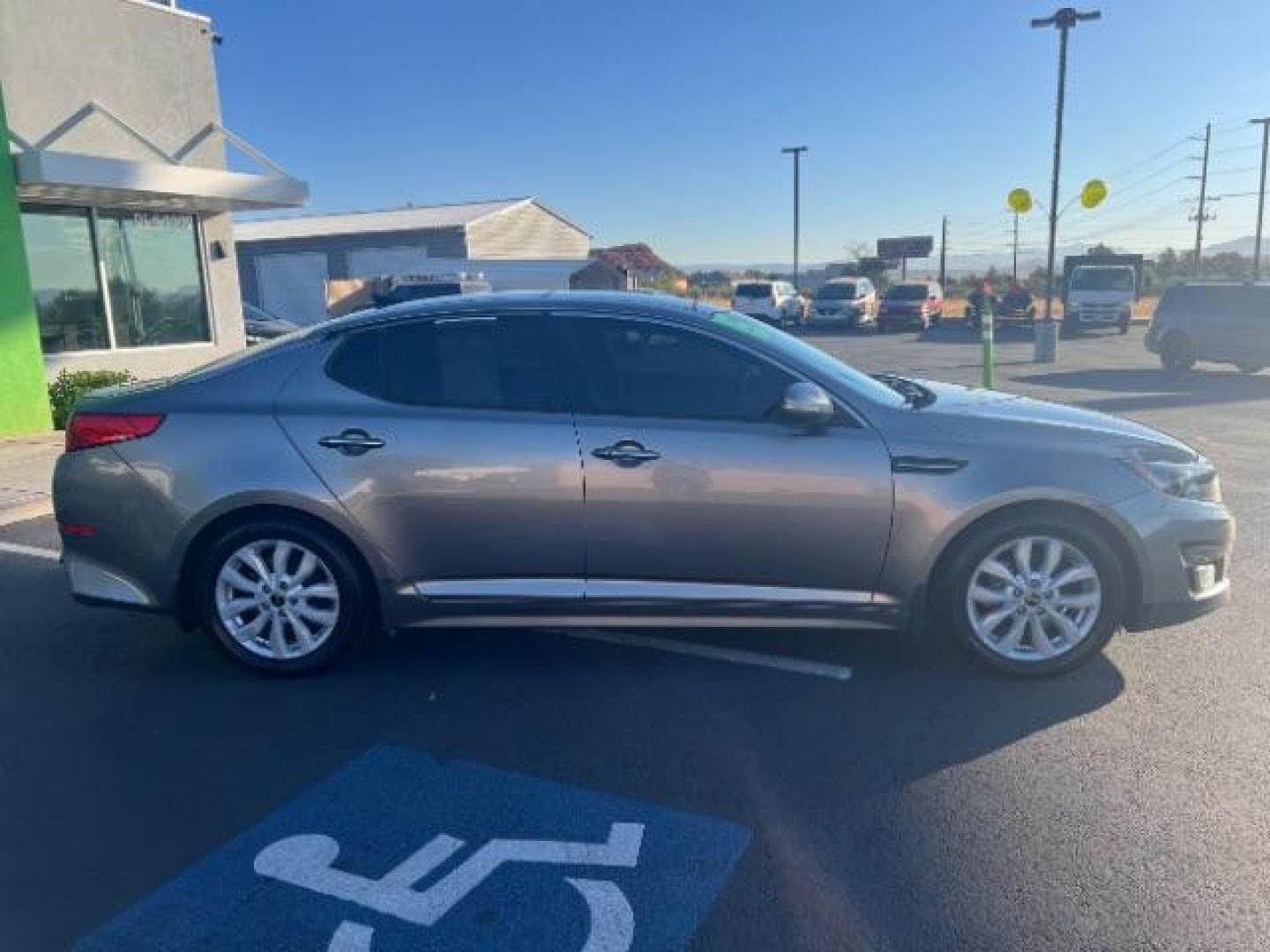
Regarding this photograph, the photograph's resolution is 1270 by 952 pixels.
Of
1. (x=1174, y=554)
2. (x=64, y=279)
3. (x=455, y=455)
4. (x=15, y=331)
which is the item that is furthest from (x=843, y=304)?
(x=455, y=455)

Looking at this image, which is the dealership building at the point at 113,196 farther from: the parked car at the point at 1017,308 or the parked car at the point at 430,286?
the parked car at the point at 1017,308

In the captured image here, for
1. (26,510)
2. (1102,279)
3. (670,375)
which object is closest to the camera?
(670,375)

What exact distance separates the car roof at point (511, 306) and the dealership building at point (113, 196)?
7.08 m

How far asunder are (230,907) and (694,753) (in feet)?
5.21

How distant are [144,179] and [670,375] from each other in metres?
9.18

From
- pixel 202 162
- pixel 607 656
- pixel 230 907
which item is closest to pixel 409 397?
pixel 607 656

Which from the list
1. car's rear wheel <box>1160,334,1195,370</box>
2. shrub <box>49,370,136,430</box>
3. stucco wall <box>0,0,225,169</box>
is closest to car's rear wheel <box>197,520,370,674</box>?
shrub <box>49,370,136,430</box>

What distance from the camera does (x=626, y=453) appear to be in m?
3.88

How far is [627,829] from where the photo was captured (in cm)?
297

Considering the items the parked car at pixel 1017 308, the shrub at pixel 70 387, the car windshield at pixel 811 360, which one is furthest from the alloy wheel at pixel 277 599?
the parked car at pixel 1017 308

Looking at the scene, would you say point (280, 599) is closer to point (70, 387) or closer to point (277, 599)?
point (277, 599)

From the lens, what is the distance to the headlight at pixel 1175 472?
395 cm

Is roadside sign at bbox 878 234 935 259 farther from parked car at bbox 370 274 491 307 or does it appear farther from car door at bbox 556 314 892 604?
car door at bbox 556 314 892 604

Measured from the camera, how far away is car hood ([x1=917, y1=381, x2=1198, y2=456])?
3.99 meters
